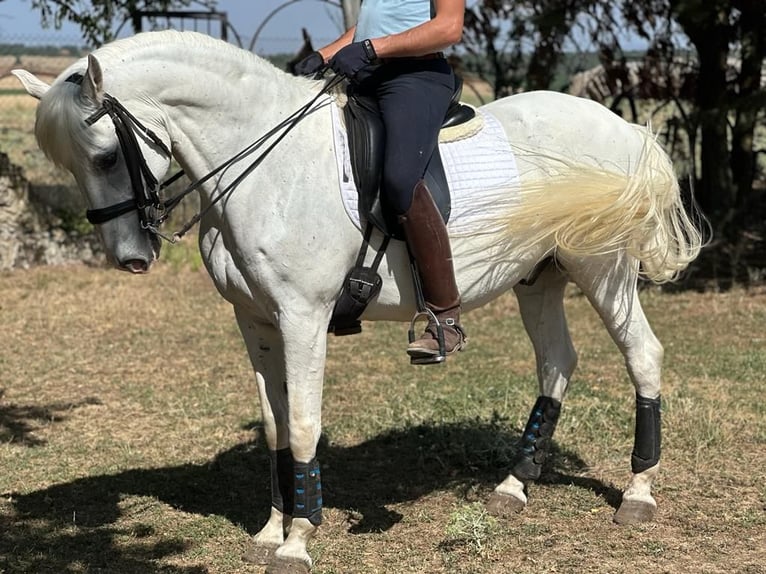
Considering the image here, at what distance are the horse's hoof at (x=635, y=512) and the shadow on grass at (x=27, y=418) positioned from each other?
346 cm

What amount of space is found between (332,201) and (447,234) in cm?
50

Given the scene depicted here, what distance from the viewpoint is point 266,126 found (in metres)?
3.54

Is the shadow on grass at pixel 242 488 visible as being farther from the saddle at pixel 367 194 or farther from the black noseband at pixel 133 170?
the black noseband at pixel 133 170

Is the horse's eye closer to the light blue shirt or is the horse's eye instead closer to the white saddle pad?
the white saddle pad

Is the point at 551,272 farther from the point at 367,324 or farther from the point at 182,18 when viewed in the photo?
the point at 182,18

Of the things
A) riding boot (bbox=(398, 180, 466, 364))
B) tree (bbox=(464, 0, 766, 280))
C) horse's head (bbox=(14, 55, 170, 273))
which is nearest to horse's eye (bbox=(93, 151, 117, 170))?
horse's head (bbox=(14, 55, 170, 273))

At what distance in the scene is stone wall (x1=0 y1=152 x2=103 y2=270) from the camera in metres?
10.9

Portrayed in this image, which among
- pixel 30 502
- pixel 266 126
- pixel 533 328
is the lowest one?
pixel 30 502


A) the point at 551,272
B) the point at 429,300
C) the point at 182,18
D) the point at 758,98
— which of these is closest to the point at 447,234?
the point at 429,300

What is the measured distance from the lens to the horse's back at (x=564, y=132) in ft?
13.5

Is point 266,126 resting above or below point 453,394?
above

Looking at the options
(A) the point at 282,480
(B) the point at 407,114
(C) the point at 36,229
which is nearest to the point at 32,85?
(B) the point at 407,114

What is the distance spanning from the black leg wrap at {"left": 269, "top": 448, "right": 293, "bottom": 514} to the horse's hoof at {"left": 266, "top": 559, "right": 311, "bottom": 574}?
0.48 meters

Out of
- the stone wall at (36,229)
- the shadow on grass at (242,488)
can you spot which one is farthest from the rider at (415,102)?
the stone wall at (36,229)
